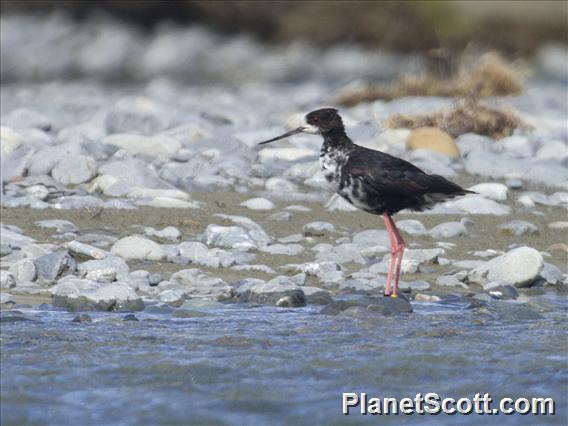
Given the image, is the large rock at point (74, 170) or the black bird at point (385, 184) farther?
the large rock at point (74, 170)

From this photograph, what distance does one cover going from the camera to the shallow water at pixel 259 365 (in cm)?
506

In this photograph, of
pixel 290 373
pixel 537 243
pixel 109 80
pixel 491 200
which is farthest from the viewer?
pixel 109 80

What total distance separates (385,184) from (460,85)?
8860mm

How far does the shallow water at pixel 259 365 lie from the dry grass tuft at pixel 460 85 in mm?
9855

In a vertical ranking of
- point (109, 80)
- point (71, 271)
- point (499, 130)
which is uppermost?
point (109, 80)

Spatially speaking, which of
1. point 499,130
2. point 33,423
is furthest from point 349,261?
point 499,130

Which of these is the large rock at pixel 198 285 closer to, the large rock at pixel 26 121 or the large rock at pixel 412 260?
the large rock at pixel 412 260

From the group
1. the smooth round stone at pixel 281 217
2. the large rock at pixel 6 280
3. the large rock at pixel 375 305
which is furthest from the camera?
the smooth round stone at pixel 281 217

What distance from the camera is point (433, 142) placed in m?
12.2

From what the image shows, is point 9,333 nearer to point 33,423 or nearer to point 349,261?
point 33,423

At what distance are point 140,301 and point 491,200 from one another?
4.01 meters

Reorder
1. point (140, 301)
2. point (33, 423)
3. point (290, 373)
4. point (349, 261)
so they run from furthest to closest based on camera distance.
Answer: point (349, 261) → point (140, 301) → point (290, 373) → point (33, 423)

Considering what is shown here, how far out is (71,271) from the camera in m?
7.59

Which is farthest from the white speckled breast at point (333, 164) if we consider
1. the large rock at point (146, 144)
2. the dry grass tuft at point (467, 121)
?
the dry grass tuft at point (467, 121)
